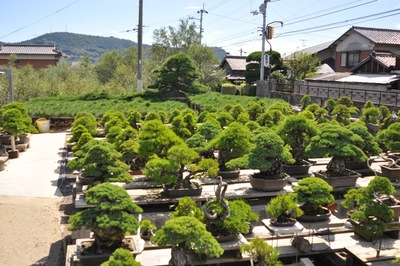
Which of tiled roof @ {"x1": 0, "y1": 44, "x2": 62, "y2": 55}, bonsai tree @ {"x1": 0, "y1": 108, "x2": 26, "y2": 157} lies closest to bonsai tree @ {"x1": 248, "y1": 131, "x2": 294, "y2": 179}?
bonsai tree @ {"x1": 0, "y1": 108, "x2": 26, "y2": 157}

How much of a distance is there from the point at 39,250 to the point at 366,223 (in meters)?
5.76

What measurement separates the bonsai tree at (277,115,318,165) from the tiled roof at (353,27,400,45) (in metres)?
22.5

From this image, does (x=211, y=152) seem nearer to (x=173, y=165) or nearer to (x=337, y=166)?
(x=337, y=166)

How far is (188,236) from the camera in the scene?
5242 millimetres

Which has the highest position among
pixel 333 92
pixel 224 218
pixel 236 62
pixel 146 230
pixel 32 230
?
pixel 236 62

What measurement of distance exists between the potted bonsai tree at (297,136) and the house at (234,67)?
102ft

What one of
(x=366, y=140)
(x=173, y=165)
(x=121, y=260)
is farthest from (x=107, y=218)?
(x=366, y=140)

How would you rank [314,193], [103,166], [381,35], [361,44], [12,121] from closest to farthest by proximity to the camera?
[314,193], [103,166], [12,121], [381,35], [361,44]

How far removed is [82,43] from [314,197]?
186 metres

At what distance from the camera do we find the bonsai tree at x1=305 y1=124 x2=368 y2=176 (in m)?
8.96

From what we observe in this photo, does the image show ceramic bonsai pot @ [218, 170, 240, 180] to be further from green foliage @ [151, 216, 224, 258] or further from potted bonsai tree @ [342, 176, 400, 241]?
green foliage @ [151, 216, 224, 258]

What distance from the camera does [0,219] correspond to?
29.9ft

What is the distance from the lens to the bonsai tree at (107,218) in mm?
5707

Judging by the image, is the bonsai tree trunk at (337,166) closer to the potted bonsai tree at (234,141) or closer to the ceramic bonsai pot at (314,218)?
the potted bonsai tree at (234,141)
